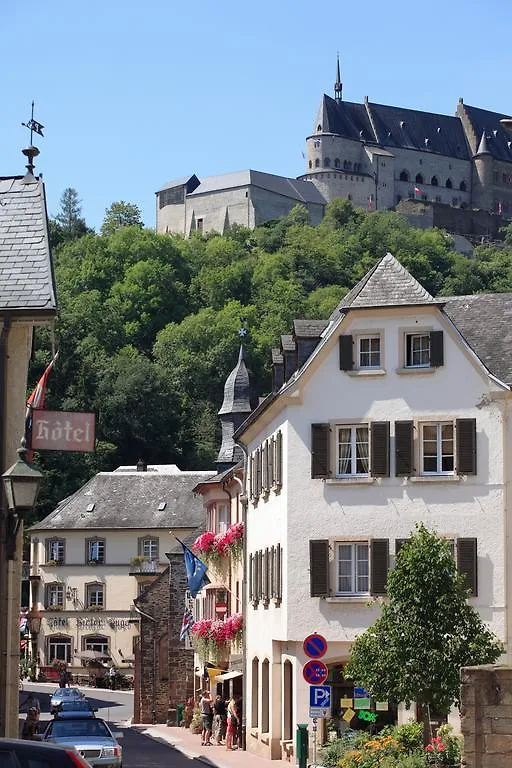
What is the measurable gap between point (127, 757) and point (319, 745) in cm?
616

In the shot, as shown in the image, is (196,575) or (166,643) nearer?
(196,575)

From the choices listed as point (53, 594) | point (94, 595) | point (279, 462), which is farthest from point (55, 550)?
point (279, 462)

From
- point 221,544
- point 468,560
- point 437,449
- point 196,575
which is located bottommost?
point 196,575

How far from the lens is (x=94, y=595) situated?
8369 centimetres

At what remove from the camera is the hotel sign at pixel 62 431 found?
17.5 metres

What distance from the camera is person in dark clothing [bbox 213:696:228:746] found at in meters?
45.7

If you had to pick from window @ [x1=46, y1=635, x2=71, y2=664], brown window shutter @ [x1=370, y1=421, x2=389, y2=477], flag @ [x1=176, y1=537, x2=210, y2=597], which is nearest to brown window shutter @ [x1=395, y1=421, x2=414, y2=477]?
brown window shutter @ [x1=370, y1=421, x2=389, y2=477]

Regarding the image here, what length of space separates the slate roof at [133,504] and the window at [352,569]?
43655mm

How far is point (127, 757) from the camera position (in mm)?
38844

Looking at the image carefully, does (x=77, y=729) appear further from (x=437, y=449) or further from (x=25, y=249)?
(x=25, y=249)

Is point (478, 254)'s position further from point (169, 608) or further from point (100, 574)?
point (169, 608)

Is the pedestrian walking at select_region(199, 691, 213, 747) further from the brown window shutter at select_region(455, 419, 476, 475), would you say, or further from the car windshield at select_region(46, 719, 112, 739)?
the car windshield at select_region(46, 719, 112, 739)

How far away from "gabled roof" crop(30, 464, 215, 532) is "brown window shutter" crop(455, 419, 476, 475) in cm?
4512

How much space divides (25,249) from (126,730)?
35509 millimetres
